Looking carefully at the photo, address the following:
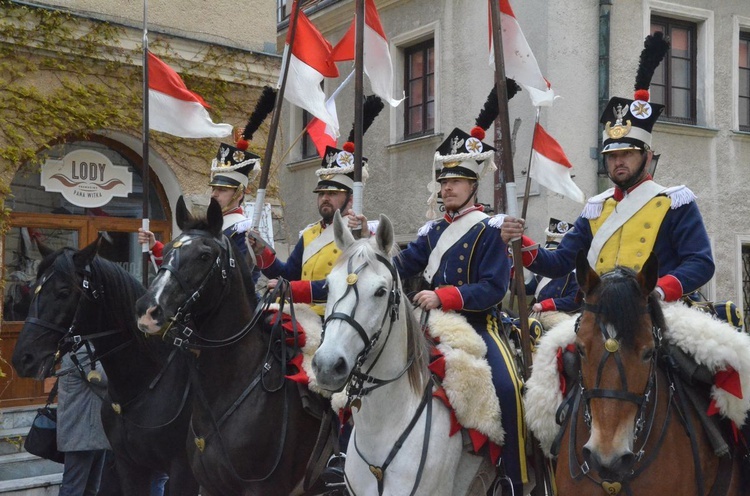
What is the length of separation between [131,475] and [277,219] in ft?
19.4

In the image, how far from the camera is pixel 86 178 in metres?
10.1

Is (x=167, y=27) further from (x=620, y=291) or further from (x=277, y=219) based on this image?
(x=620, y=291)

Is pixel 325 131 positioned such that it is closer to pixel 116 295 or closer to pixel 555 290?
pixel 116 295

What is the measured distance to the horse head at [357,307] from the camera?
3818 mm

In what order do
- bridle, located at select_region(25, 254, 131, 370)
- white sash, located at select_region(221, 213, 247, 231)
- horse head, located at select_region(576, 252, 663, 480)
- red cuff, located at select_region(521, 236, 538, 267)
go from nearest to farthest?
horse head, located at select_region(576, 252, 663, 480)
red cuff, located at select_region(521, 236, 538, 267)
bridle, located at select_region(25, 254, 131, 370)
white sash, located at select_region(221, 213, 247, 231)

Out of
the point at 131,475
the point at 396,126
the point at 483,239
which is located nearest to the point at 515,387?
the point at 483,239

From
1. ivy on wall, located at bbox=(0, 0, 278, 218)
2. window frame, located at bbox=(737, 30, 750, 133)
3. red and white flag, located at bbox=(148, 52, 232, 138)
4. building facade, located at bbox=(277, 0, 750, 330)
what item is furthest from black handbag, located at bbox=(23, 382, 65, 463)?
window frame, located at bbox=(737, 30, 750, 133)

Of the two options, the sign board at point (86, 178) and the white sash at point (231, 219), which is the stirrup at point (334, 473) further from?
the sign board at point (86, 178)

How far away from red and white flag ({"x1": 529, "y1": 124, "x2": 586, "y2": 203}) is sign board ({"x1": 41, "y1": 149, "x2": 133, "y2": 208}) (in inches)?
195

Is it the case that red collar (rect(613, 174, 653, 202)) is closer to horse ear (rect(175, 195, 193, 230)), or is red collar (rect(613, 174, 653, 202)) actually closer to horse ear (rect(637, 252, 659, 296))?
horse ear (rect(637, 252, 659, 296))

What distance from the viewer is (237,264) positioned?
17.7 feet

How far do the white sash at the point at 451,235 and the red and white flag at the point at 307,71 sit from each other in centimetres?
174

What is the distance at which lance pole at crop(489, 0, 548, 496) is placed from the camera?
4.99 meters

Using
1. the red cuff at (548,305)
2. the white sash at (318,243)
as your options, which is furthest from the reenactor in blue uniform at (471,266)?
the red cuff at (548,305)
